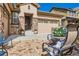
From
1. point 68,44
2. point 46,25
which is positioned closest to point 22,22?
point 46,25

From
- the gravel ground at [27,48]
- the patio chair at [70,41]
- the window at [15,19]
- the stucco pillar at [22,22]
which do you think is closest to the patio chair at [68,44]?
the patio chair at [70,41]

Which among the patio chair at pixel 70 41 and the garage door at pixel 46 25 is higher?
the garage door at pixel 46 25

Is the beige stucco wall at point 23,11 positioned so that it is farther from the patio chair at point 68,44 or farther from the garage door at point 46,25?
the patio chair at point 68,44

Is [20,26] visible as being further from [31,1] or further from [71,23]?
[71,23]

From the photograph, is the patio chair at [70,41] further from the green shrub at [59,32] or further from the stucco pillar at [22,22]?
the stucco pillar at [22,22]

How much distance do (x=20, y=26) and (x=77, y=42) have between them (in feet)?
3.39

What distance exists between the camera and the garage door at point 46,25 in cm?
293

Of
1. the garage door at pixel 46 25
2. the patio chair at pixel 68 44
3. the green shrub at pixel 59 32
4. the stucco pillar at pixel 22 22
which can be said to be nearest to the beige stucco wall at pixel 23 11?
the stucco pillar at pixel 22 22

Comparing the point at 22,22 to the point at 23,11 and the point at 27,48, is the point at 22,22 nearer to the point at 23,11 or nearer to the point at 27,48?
the point at 23,11

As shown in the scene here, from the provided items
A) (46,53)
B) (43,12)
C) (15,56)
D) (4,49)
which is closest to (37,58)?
(46,53)

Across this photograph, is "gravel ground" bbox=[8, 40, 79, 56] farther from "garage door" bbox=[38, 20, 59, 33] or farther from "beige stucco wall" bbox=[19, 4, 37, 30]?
"beige stucco wall" bbox=[19, 4, 37, 30]

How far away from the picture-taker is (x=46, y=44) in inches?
116

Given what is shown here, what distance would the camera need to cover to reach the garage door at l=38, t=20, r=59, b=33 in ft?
9.61

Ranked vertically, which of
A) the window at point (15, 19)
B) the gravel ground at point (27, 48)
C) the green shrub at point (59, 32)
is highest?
the window at point (15, 19)
